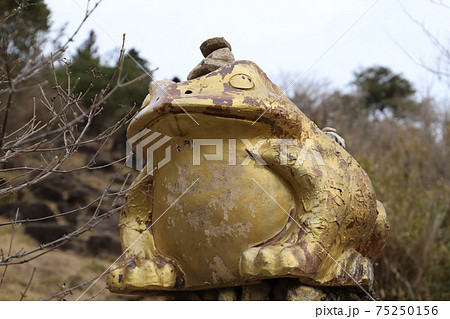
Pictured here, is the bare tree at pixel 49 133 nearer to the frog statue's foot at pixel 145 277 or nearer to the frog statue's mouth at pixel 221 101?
the frog statue's mouth at pixel 221 101

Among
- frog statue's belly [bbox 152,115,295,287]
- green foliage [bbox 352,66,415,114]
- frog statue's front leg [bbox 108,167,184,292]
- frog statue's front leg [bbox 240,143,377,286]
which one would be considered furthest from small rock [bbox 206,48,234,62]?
green foliage [bbox 352,66,415,114]

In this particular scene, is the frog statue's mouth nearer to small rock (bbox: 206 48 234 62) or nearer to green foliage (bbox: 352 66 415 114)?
small rock (bbox: 206 48 234 62)

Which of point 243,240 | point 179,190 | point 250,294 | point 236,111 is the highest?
point 236,111

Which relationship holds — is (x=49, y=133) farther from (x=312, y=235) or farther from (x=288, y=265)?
(x=312, y=235)

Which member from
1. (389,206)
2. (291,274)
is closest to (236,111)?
(291,274)

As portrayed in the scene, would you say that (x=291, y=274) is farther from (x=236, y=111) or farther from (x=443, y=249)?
(x=443, y=249)

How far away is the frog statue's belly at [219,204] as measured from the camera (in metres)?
2.44

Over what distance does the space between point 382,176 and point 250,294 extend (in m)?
4.96

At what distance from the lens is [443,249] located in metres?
6.53

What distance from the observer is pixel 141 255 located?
8.88 ft

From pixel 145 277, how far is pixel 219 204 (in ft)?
1.83

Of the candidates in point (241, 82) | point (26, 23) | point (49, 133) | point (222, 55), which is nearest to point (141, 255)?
point (241, 82)

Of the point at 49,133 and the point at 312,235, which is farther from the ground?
the point at 49,133

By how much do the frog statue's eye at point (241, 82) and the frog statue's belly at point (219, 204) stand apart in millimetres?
179
